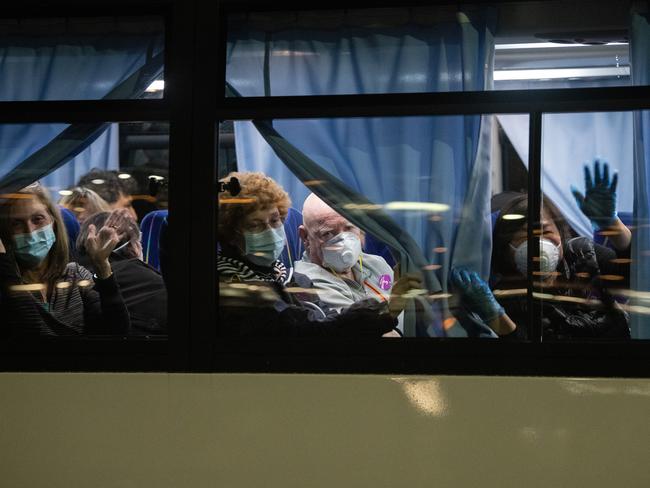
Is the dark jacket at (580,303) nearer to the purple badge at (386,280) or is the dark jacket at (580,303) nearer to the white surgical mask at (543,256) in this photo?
the white surgical mask at (543,256)

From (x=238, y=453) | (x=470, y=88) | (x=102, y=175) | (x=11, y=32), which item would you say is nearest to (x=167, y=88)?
(x=102, y=175)

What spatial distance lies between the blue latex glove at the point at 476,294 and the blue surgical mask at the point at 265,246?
66 centimetres

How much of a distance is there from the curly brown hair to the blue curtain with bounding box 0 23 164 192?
0.49m

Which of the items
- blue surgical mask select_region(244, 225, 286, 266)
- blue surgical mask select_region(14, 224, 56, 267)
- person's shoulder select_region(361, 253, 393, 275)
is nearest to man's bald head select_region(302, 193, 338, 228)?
blue surgical mask select_region(244, 225, 286, 266)

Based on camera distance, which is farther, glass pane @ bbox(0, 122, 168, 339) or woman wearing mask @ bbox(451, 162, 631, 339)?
glass pane @ bbox(0, 122, 168, 339)

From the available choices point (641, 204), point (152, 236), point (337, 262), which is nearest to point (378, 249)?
point (337, 262)

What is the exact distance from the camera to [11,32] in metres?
3.00

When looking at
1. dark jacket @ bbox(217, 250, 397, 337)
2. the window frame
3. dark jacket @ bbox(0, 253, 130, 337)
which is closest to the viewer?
the window frame

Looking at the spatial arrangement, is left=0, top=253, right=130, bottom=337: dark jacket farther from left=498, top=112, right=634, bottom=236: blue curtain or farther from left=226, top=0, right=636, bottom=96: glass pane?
left=498, top=112, right=634, bottom=236: blue curtain

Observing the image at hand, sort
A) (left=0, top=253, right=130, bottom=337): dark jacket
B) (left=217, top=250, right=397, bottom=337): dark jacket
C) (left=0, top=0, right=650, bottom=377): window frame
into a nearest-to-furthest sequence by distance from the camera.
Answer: (left=0, top=0, right=650, bottom=377): window frame
(left=217, top=250, right=397, bottom=337): dark jacket
(left=0, top=253, right=130, bottom=337): dark jacket

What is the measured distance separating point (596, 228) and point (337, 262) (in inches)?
38.1

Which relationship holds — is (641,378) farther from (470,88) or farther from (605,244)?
(470,88)

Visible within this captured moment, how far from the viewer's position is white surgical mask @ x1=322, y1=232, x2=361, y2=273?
2.84 metres

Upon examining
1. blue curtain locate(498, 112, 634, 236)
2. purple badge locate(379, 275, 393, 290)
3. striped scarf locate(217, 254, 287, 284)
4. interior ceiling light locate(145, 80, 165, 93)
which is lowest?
purple badge locate(379, 275, 393, 290)
